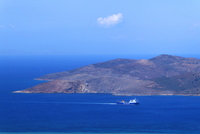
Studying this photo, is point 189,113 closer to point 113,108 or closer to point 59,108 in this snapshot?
point 113,108

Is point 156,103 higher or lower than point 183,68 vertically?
lower

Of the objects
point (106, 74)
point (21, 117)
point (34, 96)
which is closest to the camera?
point (21, 117)

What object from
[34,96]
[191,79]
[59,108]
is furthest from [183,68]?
[59,108]

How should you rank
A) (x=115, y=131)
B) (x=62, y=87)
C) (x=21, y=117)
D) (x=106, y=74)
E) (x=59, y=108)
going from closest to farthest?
(x=115, y=131) < (x=21, y=117) < (x=59, y=108) < (x=62, y=87) < (x=106, y=74)

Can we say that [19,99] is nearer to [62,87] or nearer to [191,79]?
[62,87]

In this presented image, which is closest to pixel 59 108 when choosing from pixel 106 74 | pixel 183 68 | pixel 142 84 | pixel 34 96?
pixel 34 96

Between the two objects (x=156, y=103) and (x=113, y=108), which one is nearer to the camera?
(x=113, y=108)
